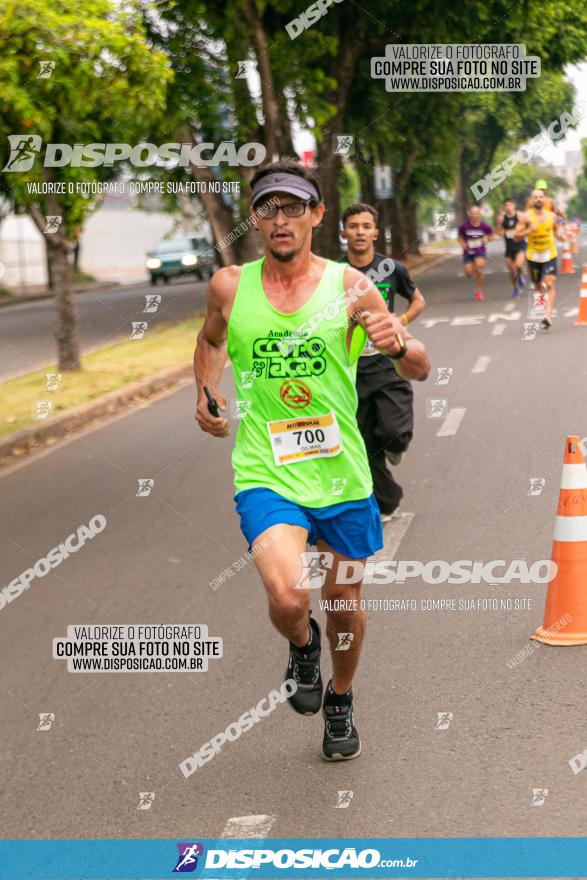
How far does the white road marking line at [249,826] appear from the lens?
4.28 m

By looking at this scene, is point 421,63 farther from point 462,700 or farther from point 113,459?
point 462,700

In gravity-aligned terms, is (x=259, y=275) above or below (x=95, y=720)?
above

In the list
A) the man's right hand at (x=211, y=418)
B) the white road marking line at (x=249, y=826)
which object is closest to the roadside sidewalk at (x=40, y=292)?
the man's right hand at (x=211, y=418)

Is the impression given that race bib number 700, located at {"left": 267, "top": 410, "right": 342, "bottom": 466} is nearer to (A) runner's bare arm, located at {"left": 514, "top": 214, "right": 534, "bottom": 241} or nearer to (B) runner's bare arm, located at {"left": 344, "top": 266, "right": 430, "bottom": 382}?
(B) runner's bare arm, located at {"left": 344, "top": 266, "right": 430, "bottom": 382}

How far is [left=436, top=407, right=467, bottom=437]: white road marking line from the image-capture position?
11695 millimetres

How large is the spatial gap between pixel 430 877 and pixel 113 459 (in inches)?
325

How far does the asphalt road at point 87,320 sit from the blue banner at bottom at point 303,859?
49.7ft

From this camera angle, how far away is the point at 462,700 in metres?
5.34

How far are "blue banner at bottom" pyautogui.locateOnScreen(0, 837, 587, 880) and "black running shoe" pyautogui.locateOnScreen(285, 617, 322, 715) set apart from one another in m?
0.76

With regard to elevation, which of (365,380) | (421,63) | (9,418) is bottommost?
(9,418)

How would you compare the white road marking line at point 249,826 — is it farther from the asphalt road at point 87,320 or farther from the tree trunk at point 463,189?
the tree trunk at point 463,189

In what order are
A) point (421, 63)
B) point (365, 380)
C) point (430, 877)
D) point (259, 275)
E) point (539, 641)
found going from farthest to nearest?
point (421, 63)
point (365, 380)
point (539, 641)
point (259, 275)
point (430, 877)

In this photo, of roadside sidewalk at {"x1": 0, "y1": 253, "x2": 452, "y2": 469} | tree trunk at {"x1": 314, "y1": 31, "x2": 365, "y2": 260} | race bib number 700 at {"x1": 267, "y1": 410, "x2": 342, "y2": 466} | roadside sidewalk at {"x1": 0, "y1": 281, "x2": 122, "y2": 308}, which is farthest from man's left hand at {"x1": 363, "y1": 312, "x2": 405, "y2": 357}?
roadside sidewalk at {"x1": 0, "y1": 281, "x2": 122, "y2": 308}

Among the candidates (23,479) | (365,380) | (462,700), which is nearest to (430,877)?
(462,700)
